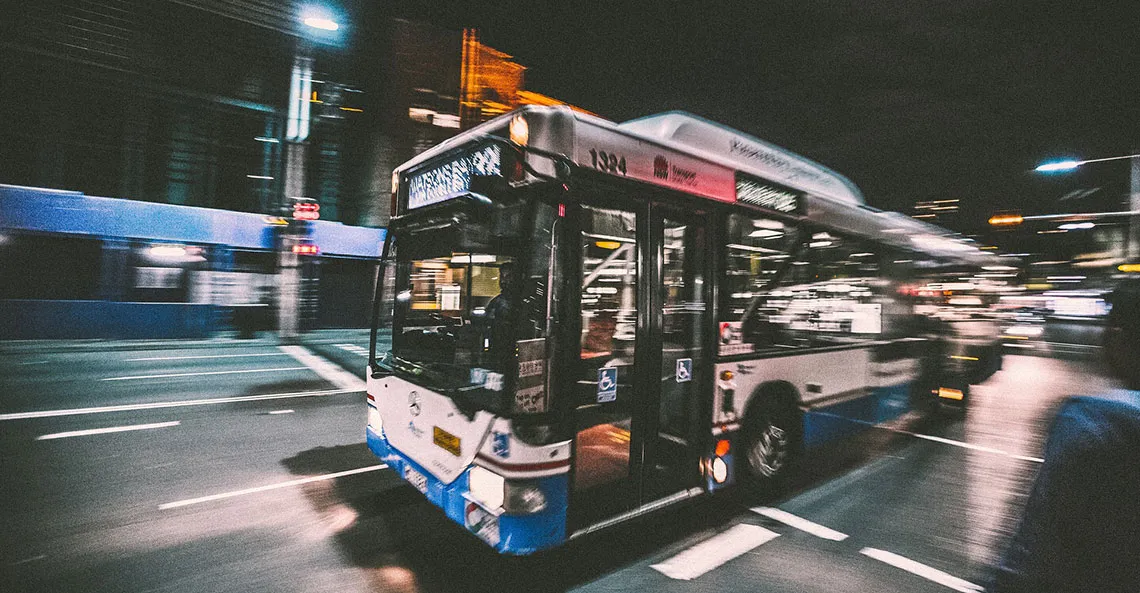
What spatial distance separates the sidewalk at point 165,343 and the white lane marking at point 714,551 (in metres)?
15.6

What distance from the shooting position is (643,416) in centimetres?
399

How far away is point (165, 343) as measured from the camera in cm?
1573

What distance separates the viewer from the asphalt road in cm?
358

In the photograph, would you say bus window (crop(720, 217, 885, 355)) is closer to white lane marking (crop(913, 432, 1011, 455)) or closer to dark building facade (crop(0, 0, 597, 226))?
white lane marking (crop(913, 432, 1011, 455))

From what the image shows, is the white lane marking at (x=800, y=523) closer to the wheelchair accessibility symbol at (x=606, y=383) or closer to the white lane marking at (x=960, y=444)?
the wheelchair accessibility symbol at (x=606, y=383)

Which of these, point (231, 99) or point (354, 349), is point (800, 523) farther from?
point (231, 99)

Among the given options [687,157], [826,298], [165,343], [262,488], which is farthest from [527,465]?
[165,343]

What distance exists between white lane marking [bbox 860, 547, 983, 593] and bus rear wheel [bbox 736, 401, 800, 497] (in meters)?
1.09

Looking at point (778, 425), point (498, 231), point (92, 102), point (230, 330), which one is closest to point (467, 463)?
point (498, 231)

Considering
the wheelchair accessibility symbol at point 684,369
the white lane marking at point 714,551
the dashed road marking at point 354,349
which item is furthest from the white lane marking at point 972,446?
the dashed road marking at point 354,349

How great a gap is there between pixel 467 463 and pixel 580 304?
1347 mm

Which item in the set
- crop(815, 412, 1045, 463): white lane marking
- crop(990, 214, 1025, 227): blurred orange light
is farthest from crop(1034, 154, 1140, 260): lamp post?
crop(815, 412, 1045, 463): white lane marking

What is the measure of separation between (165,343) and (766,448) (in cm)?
1817

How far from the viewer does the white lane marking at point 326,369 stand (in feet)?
34.7
